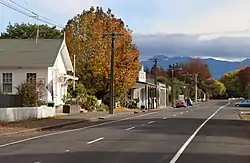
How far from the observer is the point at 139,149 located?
62.7ft

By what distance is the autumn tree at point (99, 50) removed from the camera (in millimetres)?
63406

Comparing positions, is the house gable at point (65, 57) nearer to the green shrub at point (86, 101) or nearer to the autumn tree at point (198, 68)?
the green shrub at point (86, 101)

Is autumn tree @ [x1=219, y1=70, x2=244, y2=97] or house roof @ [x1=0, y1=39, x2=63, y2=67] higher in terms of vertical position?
autumn tree @ [x1=219, y1=70, x2=244, y2=97]

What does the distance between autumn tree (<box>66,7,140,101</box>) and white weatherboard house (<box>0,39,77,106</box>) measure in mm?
9147

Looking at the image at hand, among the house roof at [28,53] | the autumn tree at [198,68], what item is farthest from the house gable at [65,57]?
the autumn tree at [198,68]

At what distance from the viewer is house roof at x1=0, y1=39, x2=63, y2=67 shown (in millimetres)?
50094

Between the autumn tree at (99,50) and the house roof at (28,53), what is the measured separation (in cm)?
1032

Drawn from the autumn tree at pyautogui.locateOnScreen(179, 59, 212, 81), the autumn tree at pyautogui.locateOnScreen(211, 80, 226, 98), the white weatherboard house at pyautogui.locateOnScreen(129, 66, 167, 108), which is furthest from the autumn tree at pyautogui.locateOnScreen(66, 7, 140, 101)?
the autumn tree at pyautogui.locateOnScreen(211, 80, 226, 98)

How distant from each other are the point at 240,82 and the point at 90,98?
121861 millimetres

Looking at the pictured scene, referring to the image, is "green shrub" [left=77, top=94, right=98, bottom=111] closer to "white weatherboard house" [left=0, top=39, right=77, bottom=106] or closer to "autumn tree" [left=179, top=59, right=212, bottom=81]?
"white weatherboard house" [left=0, top=39, right=77, bottom=106]

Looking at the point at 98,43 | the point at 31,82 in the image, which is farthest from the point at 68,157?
the point at 98,43

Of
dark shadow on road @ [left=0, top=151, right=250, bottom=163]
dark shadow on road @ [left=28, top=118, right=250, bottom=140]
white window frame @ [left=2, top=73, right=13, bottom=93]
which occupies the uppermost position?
white window frame @ [left=2, top=73, right=13, bottom=93]

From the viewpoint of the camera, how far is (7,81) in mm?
50656

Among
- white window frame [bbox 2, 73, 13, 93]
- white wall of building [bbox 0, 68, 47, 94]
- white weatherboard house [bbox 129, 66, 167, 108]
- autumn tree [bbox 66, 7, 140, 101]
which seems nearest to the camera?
white wall of building [bbox 0, 68, 47, 94]
